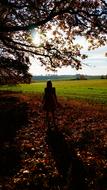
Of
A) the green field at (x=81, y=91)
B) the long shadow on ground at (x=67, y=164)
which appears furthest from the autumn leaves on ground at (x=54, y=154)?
the green field at (x=81, y=91)

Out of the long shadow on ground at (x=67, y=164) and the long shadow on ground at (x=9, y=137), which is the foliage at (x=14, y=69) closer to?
the long shadow on ground at (x=9, y=137)

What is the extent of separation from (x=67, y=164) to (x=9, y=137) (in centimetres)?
480

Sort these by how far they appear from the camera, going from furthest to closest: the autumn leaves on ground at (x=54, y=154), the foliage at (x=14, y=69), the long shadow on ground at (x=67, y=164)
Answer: the foliage at (x=14, y=69) → the autumn leaves on ground at (x=54, y=154) → the long shadow on ground at (x=67, y=164)

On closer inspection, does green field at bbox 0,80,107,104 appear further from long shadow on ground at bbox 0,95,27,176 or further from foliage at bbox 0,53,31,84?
long shadow on ground at bbox 0,95,27,176

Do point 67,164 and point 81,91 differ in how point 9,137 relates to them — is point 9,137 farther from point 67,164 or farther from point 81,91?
point 81,91

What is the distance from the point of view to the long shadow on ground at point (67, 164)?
8609 millimetres

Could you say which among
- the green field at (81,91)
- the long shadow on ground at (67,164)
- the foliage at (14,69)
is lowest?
the green field at (81,91)

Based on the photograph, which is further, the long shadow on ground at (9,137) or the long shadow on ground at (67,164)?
the long shadow on ground at (9,137)

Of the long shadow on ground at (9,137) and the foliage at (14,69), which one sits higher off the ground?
the foliage at (14,69)

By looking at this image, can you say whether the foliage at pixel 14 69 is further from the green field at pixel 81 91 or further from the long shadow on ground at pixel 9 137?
the long shadow on ground at pixel 9 137

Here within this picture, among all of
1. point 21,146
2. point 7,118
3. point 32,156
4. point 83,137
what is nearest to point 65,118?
point 7,118

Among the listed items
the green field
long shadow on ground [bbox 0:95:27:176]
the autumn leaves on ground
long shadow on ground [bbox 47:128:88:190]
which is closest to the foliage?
the green field

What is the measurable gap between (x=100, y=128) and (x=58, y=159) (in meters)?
5.48

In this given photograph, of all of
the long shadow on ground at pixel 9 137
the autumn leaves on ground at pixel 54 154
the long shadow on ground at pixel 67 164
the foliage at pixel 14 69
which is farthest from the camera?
the foliage at pixel 14 69
